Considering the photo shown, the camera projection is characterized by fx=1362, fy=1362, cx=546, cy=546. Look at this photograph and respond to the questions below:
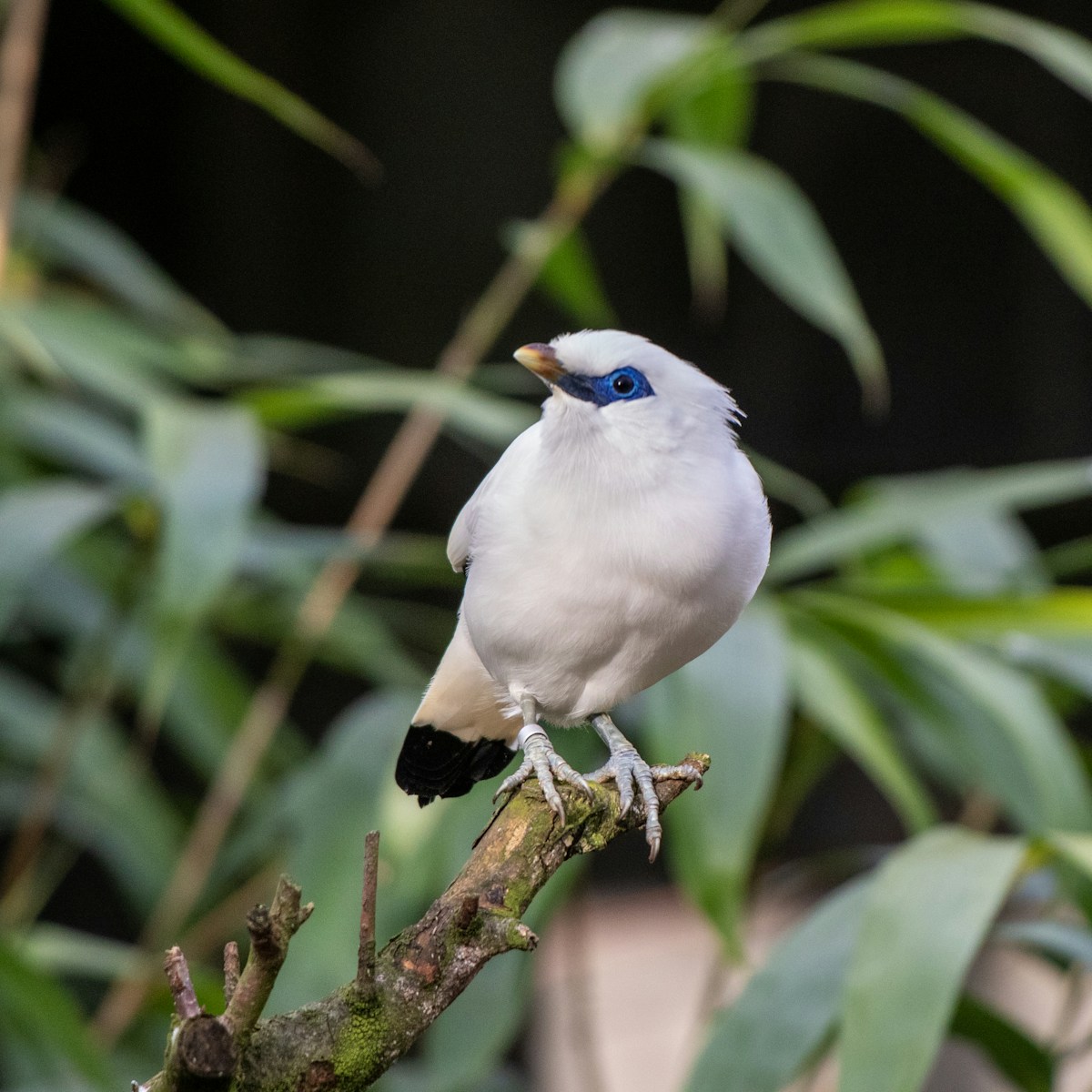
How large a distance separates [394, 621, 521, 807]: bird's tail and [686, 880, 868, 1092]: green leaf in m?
0.37

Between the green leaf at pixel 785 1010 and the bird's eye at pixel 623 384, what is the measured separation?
51 centimetres

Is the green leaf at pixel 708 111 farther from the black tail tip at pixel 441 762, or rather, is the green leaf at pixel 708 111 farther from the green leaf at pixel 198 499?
the black tail tip at pixel 441 762

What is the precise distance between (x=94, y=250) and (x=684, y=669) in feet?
3.19

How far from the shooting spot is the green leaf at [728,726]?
2.35 feet

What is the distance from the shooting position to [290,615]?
57.6 inches

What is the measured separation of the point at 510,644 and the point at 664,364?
92 mm

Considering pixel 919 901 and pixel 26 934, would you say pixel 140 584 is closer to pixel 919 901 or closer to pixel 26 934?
pixel 26 934

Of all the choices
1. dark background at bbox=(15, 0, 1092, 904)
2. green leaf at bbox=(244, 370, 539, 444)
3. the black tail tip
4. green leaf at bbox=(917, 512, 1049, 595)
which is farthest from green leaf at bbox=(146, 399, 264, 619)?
dark background at bbox=(15, 0, 1092, 904)

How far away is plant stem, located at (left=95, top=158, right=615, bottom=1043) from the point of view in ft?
3.51

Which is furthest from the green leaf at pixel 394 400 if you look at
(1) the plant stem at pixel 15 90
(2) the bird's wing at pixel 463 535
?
(2) the bird's wing at pixel 463 535

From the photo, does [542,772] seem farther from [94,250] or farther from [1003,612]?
[94,250]

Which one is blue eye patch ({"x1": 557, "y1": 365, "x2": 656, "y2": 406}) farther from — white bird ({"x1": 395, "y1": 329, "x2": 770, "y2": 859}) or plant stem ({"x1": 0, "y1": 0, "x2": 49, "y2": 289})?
plant stem ({"x1": 0, "y1": 0, "x2": 49, "y2": 289})

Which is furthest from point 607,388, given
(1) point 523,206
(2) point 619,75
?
(1) point 523,206

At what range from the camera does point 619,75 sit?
1017 millimetres
